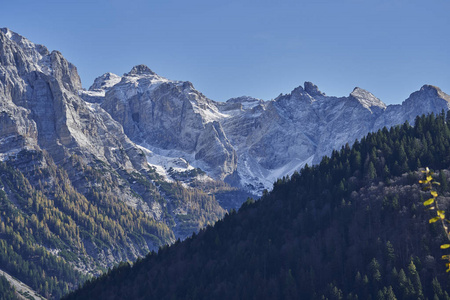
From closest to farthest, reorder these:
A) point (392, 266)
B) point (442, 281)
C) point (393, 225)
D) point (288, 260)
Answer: point (442, 281) → point (392, 266) → point (393, 225) → point (288, 260)

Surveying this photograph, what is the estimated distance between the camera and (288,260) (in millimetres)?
182125

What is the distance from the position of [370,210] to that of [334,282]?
1121 inches

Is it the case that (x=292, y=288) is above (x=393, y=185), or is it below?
below

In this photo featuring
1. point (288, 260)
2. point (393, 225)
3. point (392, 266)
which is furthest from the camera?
point (288, 260)

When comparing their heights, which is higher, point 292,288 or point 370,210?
point 370,210

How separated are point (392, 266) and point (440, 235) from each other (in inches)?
495

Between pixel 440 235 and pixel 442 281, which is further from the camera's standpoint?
pixel 440 235

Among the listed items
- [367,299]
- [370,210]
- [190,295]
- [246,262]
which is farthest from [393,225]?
[190,295]

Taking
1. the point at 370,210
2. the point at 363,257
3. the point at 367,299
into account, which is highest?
the point at 370,210

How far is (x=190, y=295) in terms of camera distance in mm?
185875

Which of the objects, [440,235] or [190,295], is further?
[190,295]

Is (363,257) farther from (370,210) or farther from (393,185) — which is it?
(393,185)

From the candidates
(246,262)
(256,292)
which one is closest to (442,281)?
(256,292)

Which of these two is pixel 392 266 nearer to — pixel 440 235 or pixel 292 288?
pixel 440 235
